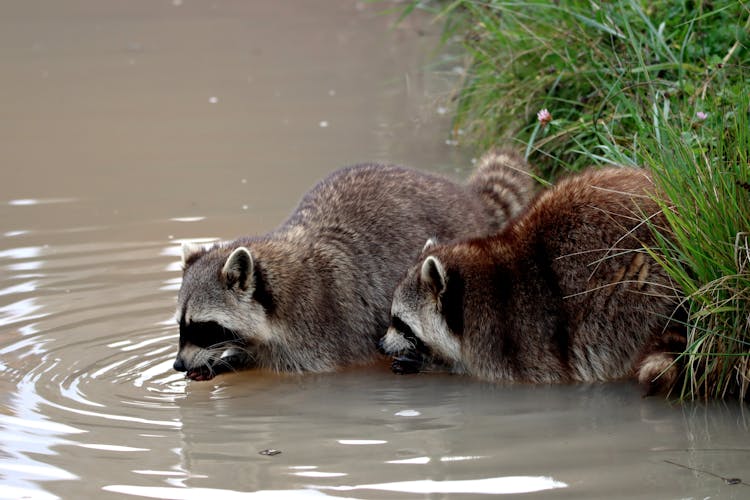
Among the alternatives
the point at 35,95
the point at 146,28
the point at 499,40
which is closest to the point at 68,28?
the point at 146,28

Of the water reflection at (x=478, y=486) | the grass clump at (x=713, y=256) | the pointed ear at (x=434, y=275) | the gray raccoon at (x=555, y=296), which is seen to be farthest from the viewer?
the pointed ear at (x=434, y=275)

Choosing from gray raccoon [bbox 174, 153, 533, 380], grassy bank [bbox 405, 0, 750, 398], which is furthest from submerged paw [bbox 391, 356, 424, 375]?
grassy bank [bbox 405, 0, 750, 398]

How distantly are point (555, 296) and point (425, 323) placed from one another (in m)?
0.59

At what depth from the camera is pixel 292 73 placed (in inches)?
436

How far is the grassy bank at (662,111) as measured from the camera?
4.21 metres

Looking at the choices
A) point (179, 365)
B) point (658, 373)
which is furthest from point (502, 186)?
point (179, 365)

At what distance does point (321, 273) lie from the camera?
5426mm

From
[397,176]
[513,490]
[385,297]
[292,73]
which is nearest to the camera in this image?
[513,490]

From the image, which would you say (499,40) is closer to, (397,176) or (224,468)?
(397,176)

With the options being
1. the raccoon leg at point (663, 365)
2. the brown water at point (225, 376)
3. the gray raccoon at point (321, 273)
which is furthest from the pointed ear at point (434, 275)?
the raccoon leg at point (663, 365)

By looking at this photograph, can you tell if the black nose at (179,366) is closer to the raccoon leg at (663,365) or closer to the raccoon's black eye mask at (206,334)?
the raccoon's black eye mask at (206,334)

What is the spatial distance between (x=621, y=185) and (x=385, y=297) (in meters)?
1.29

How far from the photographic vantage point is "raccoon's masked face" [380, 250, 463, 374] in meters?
4.86

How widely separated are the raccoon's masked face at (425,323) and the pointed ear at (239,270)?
644 millimetres
